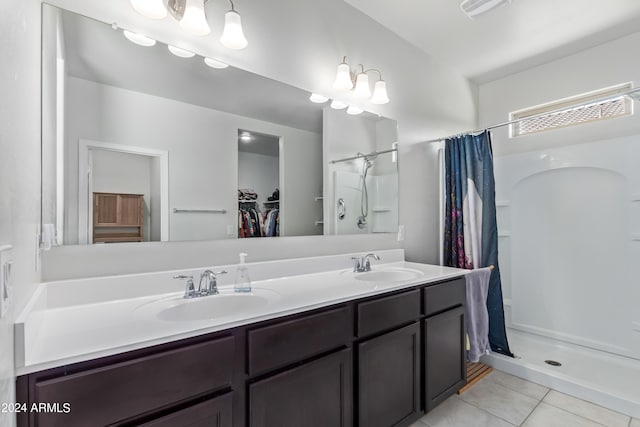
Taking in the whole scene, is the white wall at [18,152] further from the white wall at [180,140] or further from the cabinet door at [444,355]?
the cabinet door at [444,355]

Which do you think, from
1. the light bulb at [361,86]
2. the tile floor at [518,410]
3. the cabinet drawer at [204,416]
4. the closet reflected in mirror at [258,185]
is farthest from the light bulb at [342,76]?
the tile floor at [518,410]

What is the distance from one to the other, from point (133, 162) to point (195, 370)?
925 millimetres

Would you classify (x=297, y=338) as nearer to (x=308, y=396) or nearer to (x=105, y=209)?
(x=308, y=396)

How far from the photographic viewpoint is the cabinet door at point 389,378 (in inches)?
55.6

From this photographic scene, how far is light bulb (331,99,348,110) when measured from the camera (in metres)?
A: 2.08

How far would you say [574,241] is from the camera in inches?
109

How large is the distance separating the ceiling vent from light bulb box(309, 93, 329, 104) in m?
1.05

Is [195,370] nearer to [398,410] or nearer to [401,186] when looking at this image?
[398,410]

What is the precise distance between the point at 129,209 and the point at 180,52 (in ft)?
2.54

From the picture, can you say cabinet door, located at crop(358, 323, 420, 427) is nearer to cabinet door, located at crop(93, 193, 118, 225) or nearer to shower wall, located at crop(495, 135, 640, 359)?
cabinet door, located at crop(93, 193, 118, 225)

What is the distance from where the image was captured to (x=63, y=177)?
1.20 m

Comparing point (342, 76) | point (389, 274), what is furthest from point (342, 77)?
point (389, 274)

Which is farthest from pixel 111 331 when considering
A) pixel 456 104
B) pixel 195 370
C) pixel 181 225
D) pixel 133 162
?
pixel 456 104

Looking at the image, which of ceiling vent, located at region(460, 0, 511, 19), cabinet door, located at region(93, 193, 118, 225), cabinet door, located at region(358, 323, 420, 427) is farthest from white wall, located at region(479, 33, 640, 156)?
cabinet door, located at region(93, 193, 118, 225)
